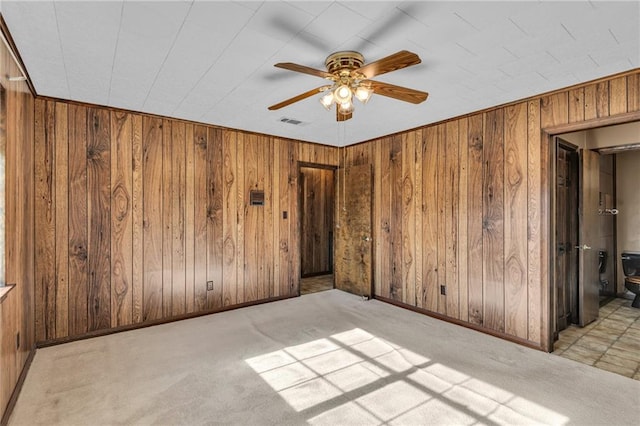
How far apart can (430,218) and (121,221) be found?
371cm

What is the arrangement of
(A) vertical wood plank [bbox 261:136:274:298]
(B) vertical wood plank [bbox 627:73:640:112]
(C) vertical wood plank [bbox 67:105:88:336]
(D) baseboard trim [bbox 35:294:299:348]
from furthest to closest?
(A) vertical wood plank [bbox 261:136:274:298]
(C) vertical wood plank [bbox 67:105:88:336]
(D) baseboard trim [bbox 35:294:299:348]
(B) vertical wood plank [bbox 627:73:640:112]

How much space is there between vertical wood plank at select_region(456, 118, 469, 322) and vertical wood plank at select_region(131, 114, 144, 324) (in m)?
3.73

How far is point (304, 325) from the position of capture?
12.3 ft

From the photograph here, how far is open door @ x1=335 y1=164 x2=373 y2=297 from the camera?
4.98m

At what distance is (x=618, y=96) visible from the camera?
104 inches

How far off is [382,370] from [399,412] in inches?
21.7

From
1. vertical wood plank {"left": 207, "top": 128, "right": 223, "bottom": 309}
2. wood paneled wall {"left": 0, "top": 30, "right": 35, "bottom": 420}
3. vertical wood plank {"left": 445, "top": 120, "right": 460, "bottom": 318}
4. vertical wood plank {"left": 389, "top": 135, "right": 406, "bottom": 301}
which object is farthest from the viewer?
vertical wood plank {"left": 389, "top": 135, "right": 406, "bottom": 301}

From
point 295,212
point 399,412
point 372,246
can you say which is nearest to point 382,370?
point 399,412

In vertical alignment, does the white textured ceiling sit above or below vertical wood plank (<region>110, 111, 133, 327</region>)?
above

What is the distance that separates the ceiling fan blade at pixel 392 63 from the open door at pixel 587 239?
314cm

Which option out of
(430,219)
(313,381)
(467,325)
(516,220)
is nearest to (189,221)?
(313,381)

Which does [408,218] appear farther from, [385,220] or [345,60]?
[345,60]

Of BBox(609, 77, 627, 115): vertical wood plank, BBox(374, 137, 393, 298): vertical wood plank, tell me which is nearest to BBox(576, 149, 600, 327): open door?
BBox(609, 77, 627, 115): vertical wood plank

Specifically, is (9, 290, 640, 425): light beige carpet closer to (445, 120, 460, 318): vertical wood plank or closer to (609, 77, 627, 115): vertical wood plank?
(445, 120, 460, 318): vertical wood plank
